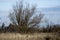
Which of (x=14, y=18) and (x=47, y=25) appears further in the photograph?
(x=14, y=18)

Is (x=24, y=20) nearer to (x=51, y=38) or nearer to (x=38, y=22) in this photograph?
(x=38, y=22)

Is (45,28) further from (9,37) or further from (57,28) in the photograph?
(9,37)

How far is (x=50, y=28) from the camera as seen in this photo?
91.1 feet

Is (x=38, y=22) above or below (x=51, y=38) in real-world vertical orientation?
below

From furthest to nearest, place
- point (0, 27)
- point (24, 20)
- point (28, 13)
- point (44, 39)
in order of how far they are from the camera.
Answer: point (28, 13), point (24, 20), point (0, 27), point (44, 39)

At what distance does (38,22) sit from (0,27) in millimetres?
8223

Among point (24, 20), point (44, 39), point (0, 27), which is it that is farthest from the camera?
point (24, 20)

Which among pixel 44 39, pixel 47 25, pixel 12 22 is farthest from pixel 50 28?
pixel 44 39

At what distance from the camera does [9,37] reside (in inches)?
758

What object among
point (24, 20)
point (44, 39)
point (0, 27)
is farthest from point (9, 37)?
point (24, 20)

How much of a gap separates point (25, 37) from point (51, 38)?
7.75ft

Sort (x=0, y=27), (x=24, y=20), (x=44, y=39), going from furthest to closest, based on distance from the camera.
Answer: (x=24, y=20) < (x=0, y=27) < (x=44, y=39)

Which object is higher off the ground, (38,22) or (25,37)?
(25,37)

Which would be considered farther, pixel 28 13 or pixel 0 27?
pixel 28 13
